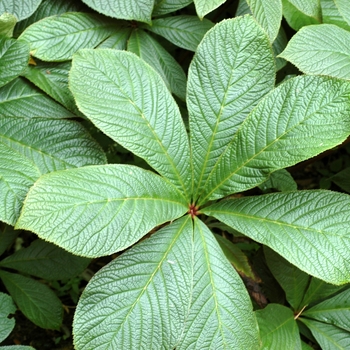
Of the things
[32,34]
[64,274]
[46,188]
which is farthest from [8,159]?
[64,274]

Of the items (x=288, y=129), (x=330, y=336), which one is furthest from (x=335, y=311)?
(x=288, y=129)

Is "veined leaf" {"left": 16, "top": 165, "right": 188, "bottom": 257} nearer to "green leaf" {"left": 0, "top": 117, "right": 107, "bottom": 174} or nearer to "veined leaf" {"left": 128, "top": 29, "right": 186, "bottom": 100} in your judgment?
"green leaf" {"left": 0, "top": 117, "right": 107, "bottom": 174}

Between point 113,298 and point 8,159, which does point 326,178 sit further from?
point 8,159

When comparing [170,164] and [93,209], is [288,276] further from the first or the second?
A: [93,209]

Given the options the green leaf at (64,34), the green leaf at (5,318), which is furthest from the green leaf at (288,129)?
the green leaf at (5,318)

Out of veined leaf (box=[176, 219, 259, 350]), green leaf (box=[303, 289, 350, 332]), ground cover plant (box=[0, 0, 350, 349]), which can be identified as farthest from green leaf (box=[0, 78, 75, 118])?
green leaf (box=[303, 289, 350, 332])

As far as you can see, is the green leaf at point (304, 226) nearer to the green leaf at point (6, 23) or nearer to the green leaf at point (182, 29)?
the green leaf at point (182, 29)
